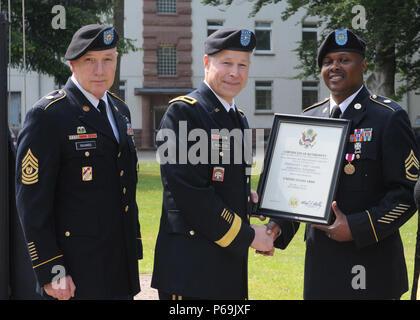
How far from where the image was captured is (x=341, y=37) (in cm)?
352

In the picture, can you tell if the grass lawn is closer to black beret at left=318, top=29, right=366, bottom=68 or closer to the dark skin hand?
the dark skin hand

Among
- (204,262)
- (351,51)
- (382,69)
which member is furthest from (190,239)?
(382,69)

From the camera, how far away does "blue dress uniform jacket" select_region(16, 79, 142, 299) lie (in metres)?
3.08

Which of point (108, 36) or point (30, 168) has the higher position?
point (108, 36)

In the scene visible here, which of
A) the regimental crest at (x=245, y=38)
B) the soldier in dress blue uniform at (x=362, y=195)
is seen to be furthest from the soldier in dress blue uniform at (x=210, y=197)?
the soldier in dress blue uniform at (x=362, y=195)

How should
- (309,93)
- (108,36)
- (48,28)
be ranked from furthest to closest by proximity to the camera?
(309,93)
(48,28)
(108,36)

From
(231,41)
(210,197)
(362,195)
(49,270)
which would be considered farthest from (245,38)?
(49,270)

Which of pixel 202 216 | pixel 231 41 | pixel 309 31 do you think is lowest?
pixel 202 216

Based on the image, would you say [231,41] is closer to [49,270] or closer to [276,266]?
[49,270]

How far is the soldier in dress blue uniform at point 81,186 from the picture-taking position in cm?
308

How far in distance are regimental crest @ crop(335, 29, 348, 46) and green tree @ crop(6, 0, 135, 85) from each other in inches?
535

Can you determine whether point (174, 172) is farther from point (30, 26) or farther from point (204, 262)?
point (30, 26)

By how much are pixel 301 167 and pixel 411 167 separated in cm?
61

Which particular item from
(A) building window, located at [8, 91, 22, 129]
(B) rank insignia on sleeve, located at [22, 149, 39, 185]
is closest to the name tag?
(B) rank insignia on sleeve, located at [22, 149, 39, 185]
